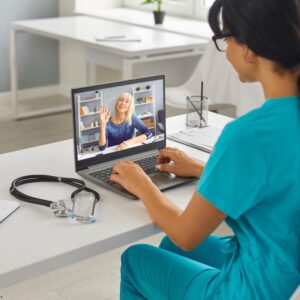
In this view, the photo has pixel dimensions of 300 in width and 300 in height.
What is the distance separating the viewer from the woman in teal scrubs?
50.2 inches

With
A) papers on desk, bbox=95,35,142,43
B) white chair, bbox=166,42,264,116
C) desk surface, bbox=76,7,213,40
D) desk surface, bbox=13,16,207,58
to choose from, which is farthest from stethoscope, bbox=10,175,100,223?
desk surface, bbox=76,7,213,40

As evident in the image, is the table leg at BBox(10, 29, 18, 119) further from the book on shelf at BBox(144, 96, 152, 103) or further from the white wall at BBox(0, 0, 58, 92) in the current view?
the book on shelf at BBox(144, 96, 152, 103)

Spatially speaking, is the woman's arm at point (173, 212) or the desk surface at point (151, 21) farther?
the desk surface at point (151, 21)

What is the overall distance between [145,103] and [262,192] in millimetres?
643

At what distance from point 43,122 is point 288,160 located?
3.45 metres

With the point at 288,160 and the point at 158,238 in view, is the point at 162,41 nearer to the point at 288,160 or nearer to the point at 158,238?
the point at 158,238

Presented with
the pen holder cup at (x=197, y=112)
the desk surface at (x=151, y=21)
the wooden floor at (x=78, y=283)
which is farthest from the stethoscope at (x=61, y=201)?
the desk surface at (x=151, y=21)

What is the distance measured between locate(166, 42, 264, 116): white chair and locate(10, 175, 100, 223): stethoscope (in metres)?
1.79

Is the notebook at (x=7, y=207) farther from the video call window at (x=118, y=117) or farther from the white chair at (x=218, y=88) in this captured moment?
the white chair at (x=218, y=88)

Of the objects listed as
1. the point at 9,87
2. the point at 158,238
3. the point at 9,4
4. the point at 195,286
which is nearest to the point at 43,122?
the point at 9,87

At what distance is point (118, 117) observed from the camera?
5.87 ft

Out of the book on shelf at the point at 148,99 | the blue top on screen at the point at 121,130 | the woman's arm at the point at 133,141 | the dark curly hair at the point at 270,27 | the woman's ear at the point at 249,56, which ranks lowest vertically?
the woman's arm at the point at 133,141

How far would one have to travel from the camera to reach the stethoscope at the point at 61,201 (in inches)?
59.4

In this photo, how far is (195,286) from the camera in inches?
58.8
